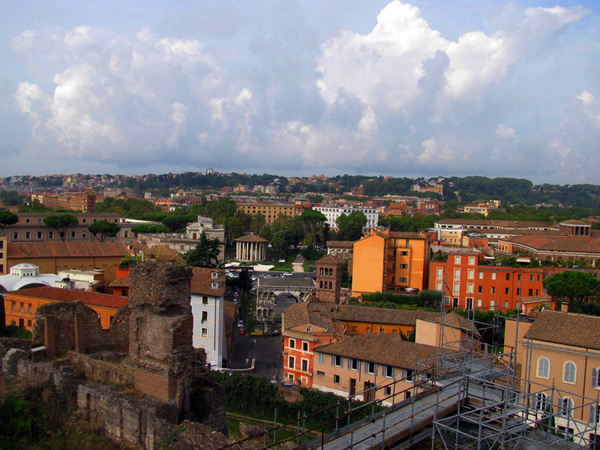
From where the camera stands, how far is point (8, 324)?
1288 inches

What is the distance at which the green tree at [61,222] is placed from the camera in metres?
59.0

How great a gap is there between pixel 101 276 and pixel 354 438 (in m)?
34.2

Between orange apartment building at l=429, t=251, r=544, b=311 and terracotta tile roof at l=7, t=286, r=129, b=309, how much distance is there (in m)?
23.3

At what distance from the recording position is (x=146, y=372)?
42.3 ft

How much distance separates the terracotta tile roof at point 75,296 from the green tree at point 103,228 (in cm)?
3013

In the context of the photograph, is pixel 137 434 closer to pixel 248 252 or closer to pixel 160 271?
pixel 160 271

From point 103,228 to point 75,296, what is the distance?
33222 mm

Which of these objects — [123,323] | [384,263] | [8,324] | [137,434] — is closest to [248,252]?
[384,263]

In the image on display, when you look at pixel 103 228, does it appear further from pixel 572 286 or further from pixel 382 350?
pixel 572 286

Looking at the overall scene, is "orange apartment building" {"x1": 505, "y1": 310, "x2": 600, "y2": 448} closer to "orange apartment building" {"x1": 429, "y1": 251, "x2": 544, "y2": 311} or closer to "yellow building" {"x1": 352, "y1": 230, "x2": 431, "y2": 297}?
"orange apartment building" {"x1": 429, "y1": 251, "x2": 544, "y2": 311}

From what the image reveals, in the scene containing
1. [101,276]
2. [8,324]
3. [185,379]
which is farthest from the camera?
[101,276]

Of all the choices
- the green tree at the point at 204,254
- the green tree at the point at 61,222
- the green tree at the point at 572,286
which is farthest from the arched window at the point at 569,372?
the green tree at the point at 61,222

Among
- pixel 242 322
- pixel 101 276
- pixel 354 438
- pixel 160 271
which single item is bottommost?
pixel 242 322

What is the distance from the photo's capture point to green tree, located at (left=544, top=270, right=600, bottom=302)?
34875 mm
